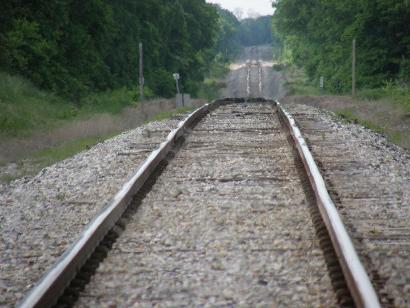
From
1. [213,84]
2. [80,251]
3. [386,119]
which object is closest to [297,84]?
[213,84]

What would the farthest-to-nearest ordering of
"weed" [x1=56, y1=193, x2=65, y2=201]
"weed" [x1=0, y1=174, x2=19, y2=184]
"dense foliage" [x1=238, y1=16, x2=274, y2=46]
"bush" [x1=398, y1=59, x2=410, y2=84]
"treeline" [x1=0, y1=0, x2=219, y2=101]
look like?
"dense foliage" [x1=238, y1=16, x2=274, y2=46] < "bush" [x1=398, y1=59, x2=410, y2=84] < "treeline" [x1=0, y1=0, x2=219, y2=101] < "weed" [x1=0, y1=174, x2=19, y2=184] < "weed" [x1=56, y1=193, x2=65, y2=201]

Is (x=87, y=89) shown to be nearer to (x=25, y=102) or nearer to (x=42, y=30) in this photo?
(x=42, y=30)

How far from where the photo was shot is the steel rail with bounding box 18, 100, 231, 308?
3369mm

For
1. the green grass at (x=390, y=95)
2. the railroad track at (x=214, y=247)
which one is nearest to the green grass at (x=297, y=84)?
the green grass at (x=390, y=95)

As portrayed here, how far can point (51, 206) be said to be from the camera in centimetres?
615

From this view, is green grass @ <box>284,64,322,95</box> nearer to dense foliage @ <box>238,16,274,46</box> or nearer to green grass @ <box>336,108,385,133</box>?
green grass @ <box>336,108,385,133</box>

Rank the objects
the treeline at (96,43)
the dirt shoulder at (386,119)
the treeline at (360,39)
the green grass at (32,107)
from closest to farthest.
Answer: the dirt shoulder at (386,119)
the green grass at (32,107)
the treeline at (96,43)
the treeline at (360,39)

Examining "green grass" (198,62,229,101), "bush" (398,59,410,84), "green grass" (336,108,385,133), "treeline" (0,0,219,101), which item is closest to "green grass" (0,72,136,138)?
"treeline" (0,0,219,101)

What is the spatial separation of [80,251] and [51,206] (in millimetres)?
2150

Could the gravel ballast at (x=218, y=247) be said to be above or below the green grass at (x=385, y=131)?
above

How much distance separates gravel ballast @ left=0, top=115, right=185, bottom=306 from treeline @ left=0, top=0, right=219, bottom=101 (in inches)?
519

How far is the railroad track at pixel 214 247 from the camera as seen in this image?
3660 mm

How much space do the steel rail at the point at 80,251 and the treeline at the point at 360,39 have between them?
24461mm

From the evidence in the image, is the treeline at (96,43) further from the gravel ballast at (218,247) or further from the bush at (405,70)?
the gravel ballast at (218,247)
